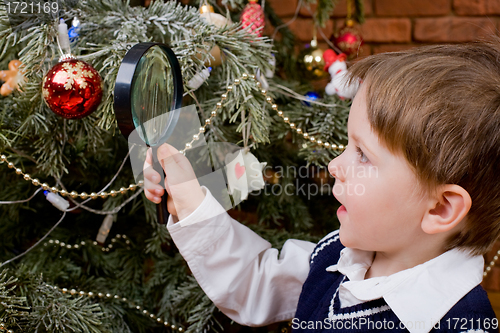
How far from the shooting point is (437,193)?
455mm

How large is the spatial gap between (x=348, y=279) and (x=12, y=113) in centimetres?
53

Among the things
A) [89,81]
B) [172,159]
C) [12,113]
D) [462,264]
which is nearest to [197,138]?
[172,159]

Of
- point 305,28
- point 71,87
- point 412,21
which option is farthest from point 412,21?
point 71,87

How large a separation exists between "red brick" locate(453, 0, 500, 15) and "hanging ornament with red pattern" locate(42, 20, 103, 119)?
3.26ft

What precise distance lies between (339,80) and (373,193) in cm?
28

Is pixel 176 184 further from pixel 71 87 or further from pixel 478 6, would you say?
pixel 478 6

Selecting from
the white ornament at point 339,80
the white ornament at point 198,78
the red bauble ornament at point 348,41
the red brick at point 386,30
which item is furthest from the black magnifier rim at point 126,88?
the red brick at point 386,30

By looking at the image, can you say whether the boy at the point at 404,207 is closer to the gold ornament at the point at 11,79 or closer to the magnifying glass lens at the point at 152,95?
the magnifying glass lens at the point at 152,95

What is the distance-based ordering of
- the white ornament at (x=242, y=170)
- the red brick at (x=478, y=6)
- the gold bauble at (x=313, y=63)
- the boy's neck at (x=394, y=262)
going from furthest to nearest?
the red brick at (x=478, y=6), the gold bauble at (x=313, y=63), the white ornament at (x=242, y=170), the boy's neck at (x=394, y=262)

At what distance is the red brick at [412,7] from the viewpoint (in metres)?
1.09

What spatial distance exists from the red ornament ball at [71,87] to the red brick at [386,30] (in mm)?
845

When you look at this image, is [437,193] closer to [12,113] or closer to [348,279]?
[348,279]

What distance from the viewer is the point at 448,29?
1.10 meters

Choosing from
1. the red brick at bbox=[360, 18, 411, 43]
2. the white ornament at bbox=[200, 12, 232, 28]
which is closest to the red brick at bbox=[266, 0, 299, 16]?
the red brick at bbox=[360, 18, 411, 43]
